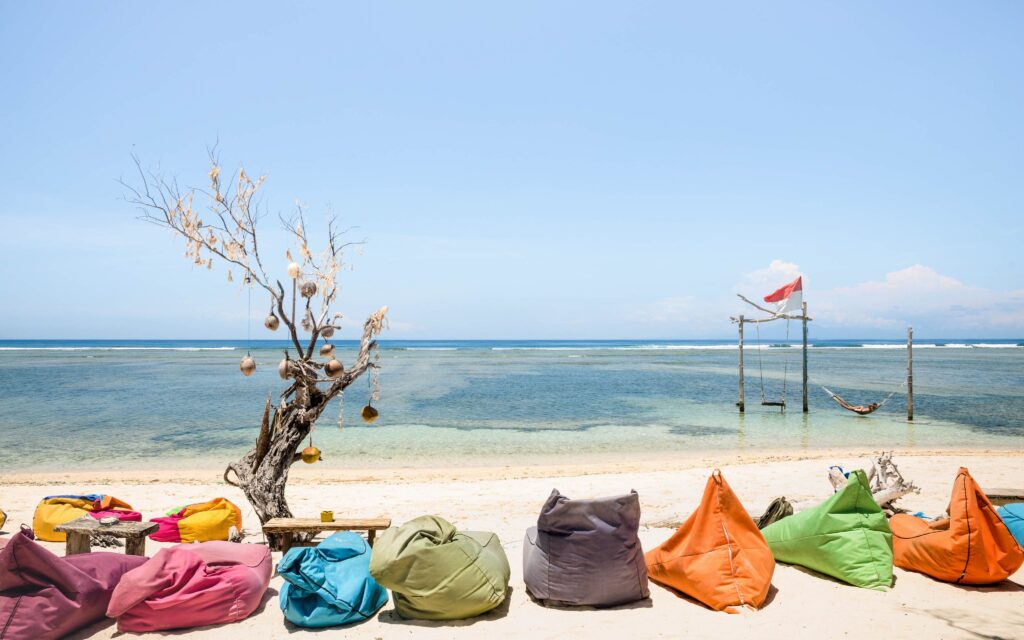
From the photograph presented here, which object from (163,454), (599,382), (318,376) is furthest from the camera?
(599,382)

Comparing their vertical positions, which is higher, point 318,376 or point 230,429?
point 318,376

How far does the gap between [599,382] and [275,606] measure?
30.7m

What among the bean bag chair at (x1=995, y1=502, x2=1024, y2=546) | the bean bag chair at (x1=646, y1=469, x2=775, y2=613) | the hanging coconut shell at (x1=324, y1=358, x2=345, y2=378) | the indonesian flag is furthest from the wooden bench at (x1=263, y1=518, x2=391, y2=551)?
the indonesian flag

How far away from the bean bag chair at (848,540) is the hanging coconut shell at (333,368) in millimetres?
4620

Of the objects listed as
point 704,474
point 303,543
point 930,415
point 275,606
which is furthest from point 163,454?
point 930,415

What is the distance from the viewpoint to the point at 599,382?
34.7 m

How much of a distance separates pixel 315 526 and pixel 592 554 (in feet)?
9.09

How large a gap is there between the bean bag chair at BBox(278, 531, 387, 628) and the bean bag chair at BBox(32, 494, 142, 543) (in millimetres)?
2945

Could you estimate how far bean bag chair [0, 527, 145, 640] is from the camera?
3902 mm

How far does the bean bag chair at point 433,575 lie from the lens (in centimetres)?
445

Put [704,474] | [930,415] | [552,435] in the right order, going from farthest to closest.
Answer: [930,415]
[552,435]
[704,474]

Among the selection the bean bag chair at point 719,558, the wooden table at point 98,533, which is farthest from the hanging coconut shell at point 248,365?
the bean bag chair at point 719,558

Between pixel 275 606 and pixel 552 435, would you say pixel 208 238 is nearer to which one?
pixel 275 606

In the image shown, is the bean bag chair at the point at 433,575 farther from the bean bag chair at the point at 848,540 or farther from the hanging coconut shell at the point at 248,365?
the bean bag chair at the point at 848,540
